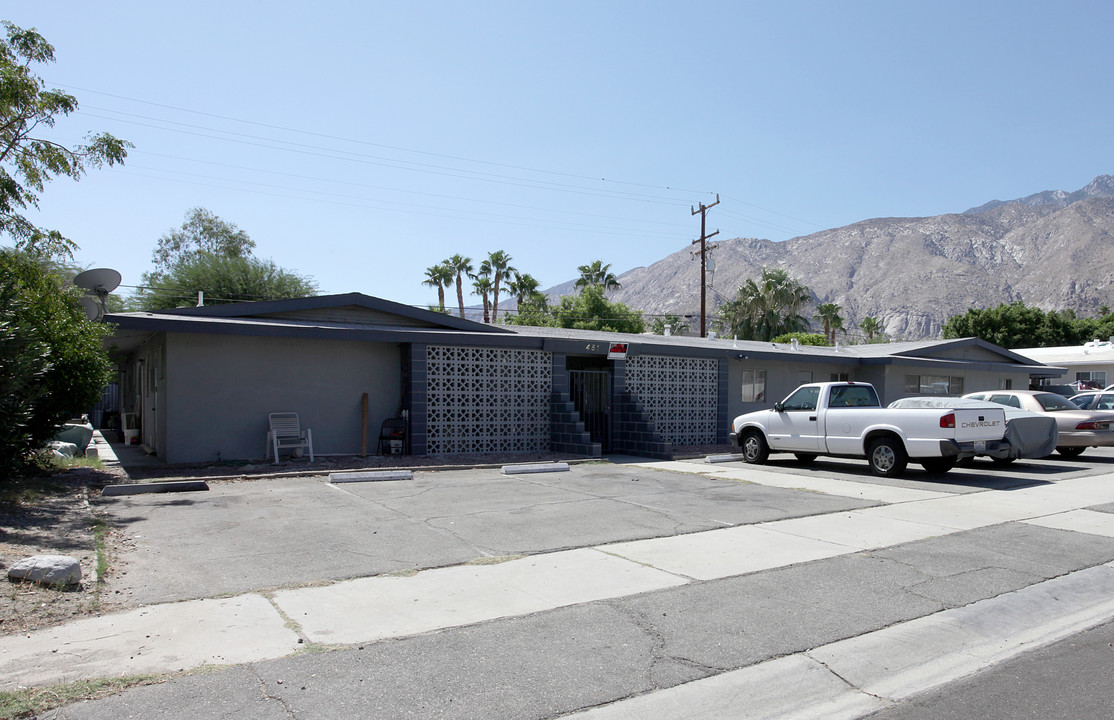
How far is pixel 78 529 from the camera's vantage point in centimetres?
851

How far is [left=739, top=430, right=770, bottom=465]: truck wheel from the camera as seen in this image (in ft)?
54.4

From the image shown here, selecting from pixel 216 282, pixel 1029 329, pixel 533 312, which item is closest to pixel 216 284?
pixel 216 282

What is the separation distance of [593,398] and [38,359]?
12424 mm

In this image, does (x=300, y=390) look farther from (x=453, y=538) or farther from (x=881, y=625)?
(x=881, y=625)

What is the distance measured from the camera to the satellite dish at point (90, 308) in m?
12.9

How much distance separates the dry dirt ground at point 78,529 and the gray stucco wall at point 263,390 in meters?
0.69

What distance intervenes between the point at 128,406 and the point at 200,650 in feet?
72.0

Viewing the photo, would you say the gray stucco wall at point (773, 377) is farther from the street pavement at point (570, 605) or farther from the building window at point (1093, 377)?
the building window at point (1093, 377)

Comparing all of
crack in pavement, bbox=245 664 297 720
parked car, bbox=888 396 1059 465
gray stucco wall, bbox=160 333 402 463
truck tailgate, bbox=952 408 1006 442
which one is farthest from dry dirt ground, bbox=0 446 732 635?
truck tailgate, bbox=952 408 1006 442

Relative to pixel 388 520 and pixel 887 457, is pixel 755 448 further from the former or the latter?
pixel 388 520

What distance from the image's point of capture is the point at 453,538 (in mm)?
8531

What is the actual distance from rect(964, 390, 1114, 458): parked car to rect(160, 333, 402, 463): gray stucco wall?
46.3 feet

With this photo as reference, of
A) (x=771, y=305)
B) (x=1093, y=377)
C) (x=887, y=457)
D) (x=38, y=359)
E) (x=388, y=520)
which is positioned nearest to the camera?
(x=388, y=520)

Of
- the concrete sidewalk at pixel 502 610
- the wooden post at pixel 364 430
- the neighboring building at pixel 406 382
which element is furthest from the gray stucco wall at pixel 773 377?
the concrete sidewalk at pixel 502 610
